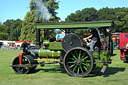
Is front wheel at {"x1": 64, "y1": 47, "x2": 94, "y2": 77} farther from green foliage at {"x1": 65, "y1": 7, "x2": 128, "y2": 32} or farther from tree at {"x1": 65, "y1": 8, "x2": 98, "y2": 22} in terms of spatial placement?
tree at {"x1": 65, "y1": 8, "x2": 98, "y2": 22}

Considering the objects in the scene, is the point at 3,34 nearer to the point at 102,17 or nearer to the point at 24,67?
the point at 102,17

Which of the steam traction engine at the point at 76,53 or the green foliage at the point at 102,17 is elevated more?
the green foliage at the point at 102,17

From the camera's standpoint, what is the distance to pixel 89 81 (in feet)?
19.5

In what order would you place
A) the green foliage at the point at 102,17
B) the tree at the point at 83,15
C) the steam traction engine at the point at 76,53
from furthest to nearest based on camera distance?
the green foliage at the point at 102,17 < the tree at the point at 83,15 < the steam traction engine at the point at 76,53

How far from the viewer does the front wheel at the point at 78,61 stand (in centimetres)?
659

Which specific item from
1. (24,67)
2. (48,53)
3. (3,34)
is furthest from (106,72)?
(3,34)

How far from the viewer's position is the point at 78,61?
21.9 ft

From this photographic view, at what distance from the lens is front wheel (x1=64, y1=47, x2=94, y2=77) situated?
260 inches

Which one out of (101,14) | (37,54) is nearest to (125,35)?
(37,54)

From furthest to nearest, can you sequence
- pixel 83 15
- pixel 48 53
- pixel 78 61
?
pixel 83 15 → pixel 48 53 → pixel 78 61

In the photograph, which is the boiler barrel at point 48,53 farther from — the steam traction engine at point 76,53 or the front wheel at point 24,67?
the front wheel at point 24,67

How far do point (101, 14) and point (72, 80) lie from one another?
65581mm

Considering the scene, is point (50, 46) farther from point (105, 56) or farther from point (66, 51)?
point (105, 56)

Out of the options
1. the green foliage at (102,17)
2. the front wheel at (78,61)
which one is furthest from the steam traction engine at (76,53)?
the green foliage at (102,17)
